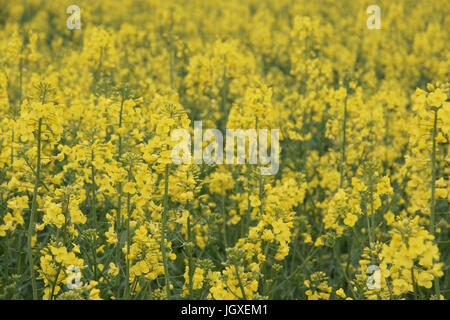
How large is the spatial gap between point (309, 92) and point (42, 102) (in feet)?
12.5

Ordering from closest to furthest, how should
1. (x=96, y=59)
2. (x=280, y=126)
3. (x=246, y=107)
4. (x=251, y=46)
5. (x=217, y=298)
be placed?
(x=217, y=298) → (x=246, y=107) → (x=280, y=126) → (x=96, y=59) → (x=251, y=46)

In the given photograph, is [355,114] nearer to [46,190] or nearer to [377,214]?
[377,214]

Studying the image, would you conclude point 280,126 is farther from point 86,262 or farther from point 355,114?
point 86,262

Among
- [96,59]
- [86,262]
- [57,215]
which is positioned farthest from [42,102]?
[96,59]

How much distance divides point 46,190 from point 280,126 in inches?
Answer: 104

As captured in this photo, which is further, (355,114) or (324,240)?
(355,114)

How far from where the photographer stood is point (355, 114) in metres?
4.91

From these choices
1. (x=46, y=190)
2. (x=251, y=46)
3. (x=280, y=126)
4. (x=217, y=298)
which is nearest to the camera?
(x=217, y=298)

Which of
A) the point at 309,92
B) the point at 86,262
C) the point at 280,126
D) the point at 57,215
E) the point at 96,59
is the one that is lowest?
the point at 86,262

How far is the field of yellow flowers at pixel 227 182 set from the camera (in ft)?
9.38

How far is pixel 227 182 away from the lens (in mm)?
4699

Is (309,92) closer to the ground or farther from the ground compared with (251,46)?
closer to the ground

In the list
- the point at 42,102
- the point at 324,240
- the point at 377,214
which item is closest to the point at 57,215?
the point at 42,102

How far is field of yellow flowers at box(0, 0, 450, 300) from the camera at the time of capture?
2859 millimetres
